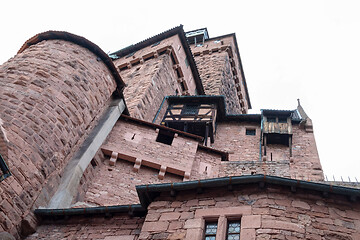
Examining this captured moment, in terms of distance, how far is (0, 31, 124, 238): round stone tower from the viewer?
859 centimetres

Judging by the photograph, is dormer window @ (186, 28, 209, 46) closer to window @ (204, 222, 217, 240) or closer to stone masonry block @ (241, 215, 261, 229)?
window @ (204, 222, 217, 240)

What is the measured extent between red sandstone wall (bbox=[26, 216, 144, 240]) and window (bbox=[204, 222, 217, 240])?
1624mm

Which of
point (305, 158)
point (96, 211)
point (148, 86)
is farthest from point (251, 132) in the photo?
point (96, 211)

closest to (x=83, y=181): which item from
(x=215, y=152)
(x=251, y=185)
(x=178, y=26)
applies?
(x=215, y=152)

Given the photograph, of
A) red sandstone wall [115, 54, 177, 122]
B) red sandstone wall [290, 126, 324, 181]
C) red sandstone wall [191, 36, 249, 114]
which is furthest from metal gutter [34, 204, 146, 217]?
red sandstone wall [191, 36, 249, 114]

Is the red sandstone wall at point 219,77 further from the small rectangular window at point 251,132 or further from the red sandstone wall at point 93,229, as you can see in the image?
the red sandstone wall at point 93,229

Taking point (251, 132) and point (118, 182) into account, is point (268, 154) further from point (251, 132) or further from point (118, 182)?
point (118, 182)

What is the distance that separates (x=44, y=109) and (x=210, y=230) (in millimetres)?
5954

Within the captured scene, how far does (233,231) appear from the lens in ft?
21.8

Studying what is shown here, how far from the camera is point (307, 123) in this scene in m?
19.2

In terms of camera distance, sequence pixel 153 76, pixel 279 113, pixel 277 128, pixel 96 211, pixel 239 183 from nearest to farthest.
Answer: pixel 239 183 < pixel 96 211 < pixel 277 128 < pixel 279 113 < pixel 153 76

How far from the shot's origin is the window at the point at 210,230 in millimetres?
6620

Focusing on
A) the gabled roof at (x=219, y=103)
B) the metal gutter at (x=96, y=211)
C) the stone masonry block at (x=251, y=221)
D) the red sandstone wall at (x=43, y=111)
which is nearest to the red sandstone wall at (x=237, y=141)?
the gabled roof at (x=219, y=103)

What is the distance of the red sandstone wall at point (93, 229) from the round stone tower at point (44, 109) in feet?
1.60
